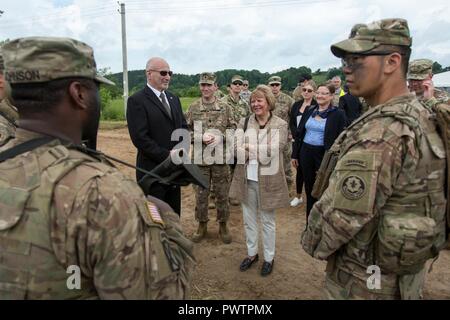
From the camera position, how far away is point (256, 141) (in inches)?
150

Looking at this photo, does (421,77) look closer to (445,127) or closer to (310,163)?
(310,163)

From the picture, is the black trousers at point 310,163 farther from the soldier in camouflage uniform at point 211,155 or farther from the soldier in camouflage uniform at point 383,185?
the soldier in camouflage uniform at point 383,185

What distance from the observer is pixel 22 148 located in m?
1.23

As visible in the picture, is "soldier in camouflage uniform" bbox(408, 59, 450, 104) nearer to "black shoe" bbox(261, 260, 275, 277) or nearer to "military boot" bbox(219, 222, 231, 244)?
"black shoe" bbox(261, 260, 275, 277)

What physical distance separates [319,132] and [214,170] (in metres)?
1.51

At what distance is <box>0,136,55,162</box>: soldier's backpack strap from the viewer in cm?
123

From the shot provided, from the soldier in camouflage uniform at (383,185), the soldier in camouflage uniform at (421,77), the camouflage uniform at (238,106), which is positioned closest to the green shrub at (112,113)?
the camouflage uniform at (238,106)

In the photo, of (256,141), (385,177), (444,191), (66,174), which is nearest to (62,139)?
(66,174)

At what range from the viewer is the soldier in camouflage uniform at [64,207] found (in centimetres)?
115

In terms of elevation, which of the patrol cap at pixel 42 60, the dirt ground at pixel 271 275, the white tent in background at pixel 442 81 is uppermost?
the white tent in background at pixel 442 81

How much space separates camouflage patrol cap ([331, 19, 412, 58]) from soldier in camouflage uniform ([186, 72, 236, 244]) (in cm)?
294

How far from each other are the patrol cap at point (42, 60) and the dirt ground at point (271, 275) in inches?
115

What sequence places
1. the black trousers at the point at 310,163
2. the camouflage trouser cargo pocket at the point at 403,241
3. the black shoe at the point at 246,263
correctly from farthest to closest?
the black trousers at the point at 310,163 → the black shoe at the point at 246,263 → the camouflage trouser cargo pocket at the point at 403,241

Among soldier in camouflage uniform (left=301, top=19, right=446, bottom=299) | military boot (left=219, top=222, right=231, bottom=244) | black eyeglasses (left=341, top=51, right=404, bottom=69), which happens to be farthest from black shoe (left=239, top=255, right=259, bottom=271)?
black eyeglasses (left=341, top=51, right=404, bottom=69)
